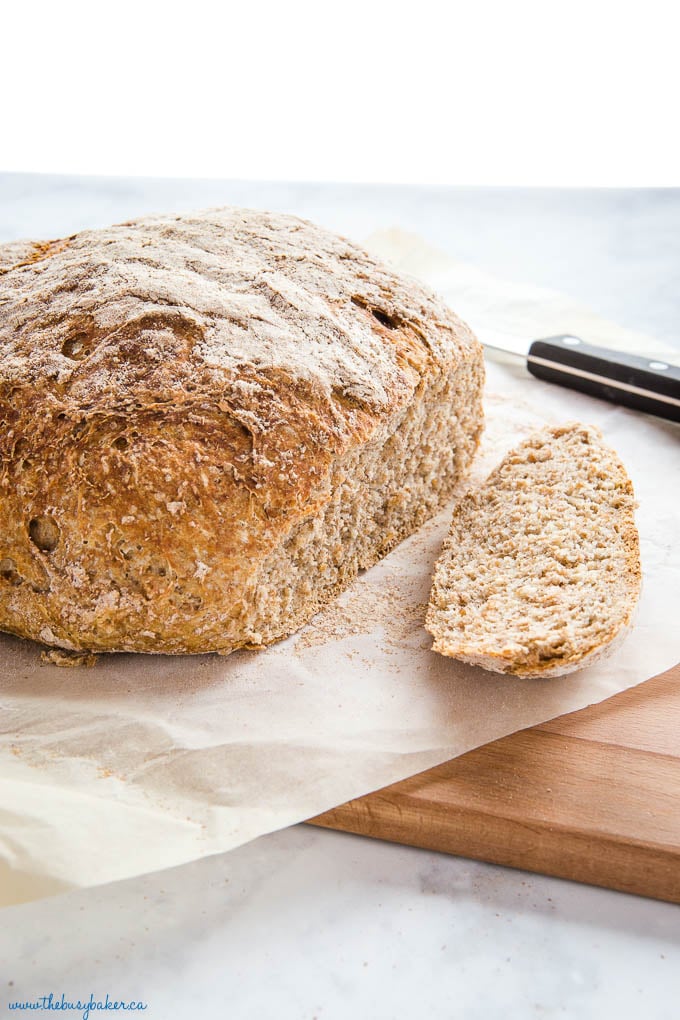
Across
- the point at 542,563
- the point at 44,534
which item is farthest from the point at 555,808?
the point at 44,534

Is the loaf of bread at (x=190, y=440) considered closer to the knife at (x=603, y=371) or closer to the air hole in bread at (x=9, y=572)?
the air hole in bread at (x=9, y=572)

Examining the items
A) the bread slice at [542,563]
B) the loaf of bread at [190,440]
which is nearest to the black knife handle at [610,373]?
the bread slice at [542,563]

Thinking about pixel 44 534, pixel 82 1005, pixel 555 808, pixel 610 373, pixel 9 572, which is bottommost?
pixel 82 1005

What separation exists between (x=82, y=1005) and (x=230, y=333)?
5.26 ft

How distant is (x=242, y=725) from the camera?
7.72 ft

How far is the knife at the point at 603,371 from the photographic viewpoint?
3739mm

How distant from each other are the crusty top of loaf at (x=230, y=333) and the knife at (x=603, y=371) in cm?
96

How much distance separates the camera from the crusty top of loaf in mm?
2492

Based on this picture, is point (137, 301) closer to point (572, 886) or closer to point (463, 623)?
point (463, 623)

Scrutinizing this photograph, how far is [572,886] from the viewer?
214cm

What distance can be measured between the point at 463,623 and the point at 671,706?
21.1 inches

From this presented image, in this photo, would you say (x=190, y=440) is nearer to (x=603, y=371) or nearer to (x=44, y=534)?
(x=44, y=534)

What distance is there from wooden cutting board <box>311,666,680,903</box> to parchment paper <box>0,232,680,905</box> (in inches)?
2.1

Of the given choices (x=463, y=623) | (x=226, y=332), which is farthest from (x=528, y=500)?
(x=226, y=332)
